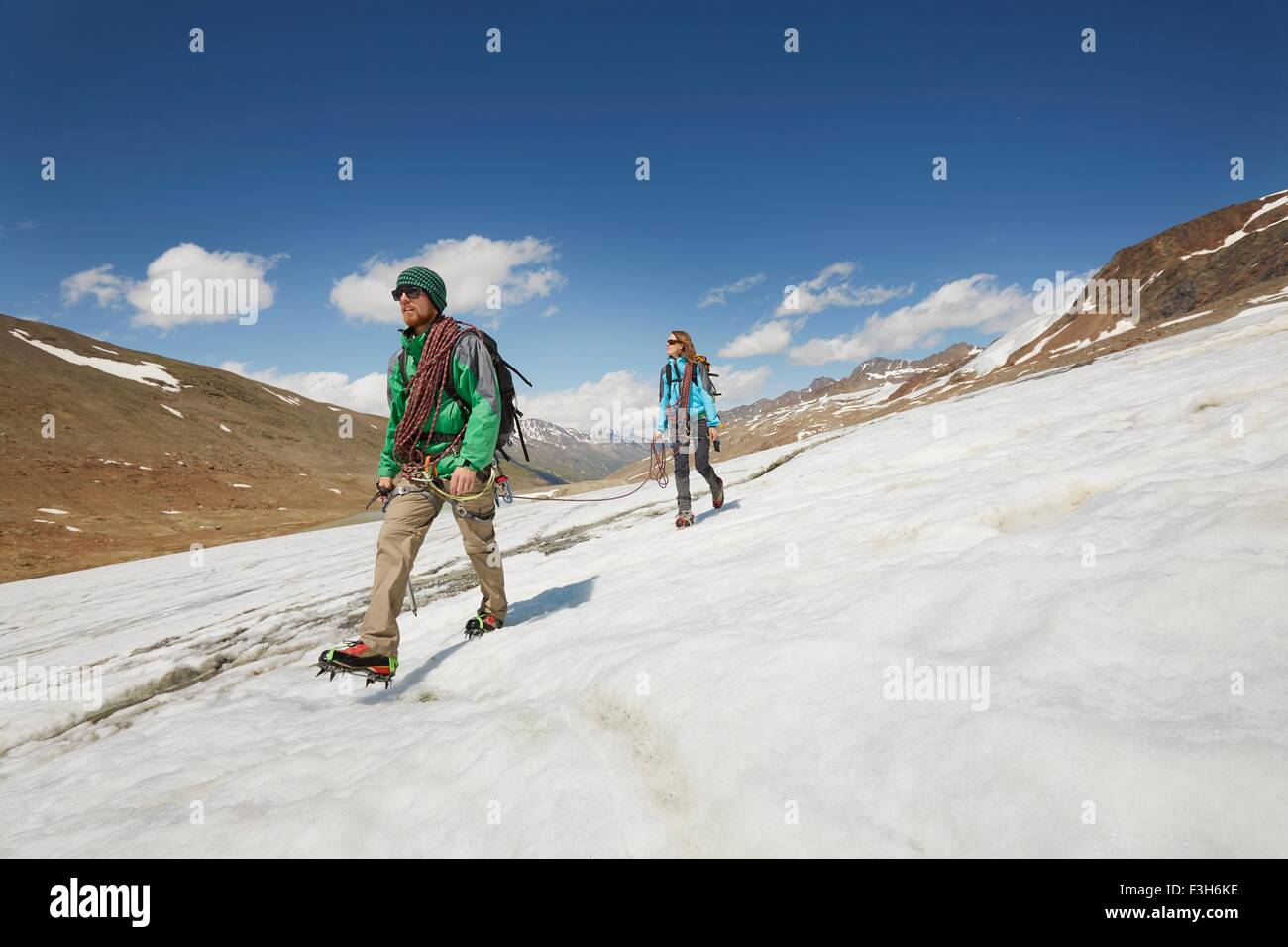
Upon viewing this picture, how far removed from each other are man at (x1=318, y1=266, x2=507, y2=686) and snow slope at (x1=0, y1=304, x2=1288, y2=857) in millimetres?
711

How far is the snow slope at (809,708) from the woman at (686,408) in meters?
2.13

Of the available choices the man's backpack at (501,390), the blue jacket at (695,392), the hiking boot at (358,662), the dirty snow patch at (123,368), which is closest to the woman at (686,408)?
the blue jacket at (695,392)

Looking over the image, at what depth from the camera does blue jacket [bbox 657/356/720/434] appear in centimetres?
945

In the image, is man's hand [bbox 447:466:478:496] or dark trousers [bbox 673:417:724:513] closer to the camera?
man's hand [bbox 447:466:478:496]

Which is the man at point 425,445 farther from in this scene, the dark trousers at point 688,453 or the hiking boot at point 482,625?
the dark trousers at point 688,453

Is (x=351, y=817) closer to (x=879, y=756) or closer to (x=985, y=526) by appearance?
(x=879, y=756)

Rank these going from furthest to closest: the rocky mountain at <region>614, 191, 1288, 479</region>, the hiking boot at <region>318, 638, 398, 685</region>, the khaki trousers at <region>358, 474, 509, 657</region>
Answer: the rocky mountain at <region>614, 191, 1288, 479</region>, the khaki trousers at <region>358, 474, 509, 657</region>, the hiking boot at <region>318, 638, 398, 685</region>

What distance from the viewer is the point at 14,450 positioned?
43.7 metres

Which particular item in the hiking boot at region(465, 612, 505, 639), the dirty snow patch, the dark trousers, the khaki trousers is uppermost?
the dirty snow patch

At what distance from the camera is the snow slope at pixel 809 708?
2.13 m

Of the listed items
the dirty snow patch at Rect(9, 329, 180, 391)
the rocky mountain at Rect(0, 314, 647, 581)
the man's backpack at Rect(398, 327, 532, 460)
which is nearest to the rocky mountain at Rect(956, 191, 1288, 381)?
the man's backpack at Rect(398, 327, 532, 460)

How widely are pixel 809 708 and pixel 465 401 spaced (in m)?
3.99

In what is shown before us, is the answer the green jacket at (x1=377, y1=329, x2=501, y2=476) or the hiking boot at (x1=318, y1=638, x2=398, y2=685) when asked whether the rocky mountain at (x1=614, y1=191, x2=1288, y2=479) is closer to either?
the green jacket at (x1=377, y1=329, x2=501, y2=476)
